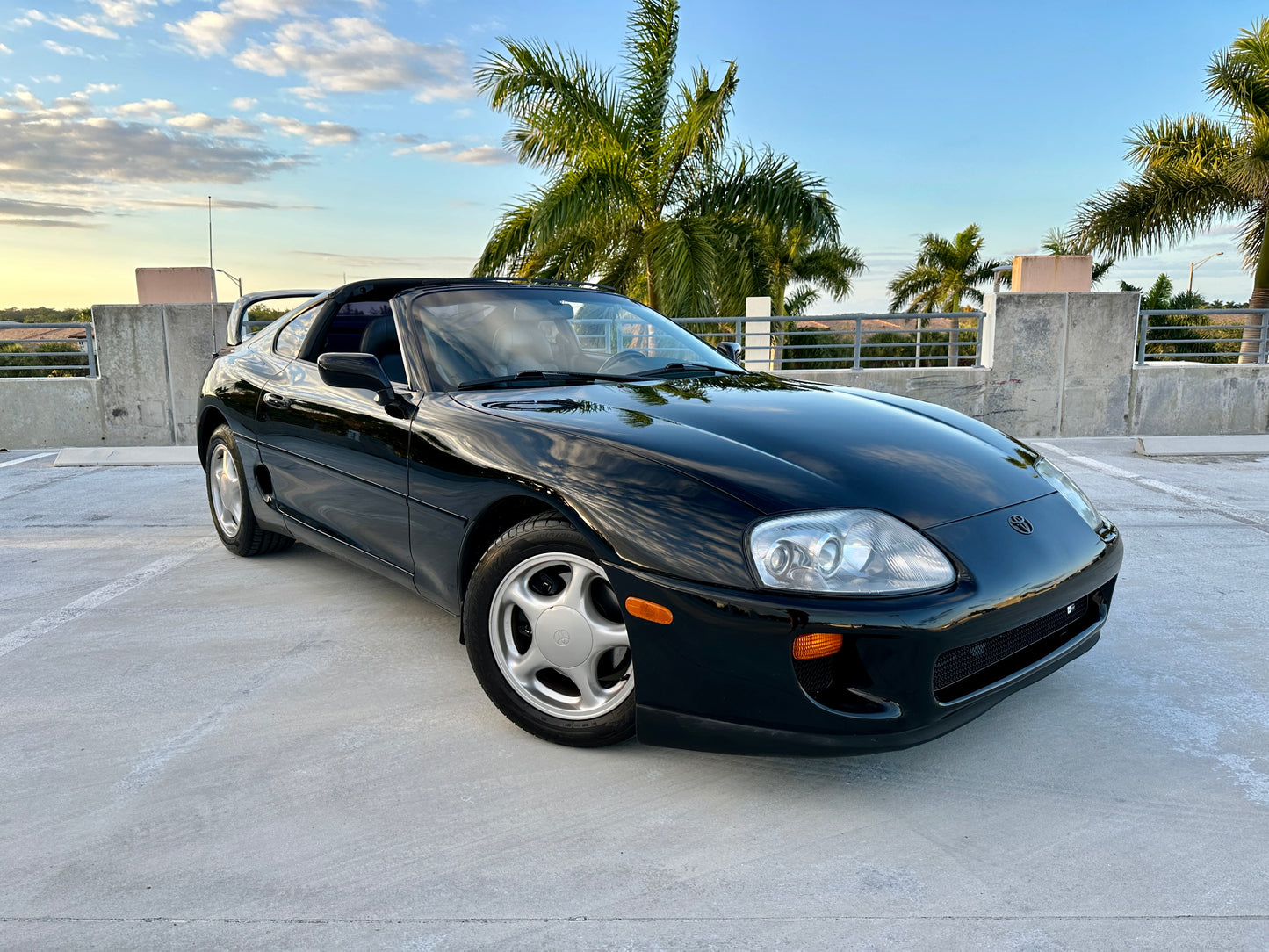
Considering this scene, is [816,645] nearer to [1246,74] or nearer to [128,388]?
[128,388]

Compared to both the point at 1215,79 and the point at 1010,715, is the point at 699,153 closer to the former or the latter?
the point at 1215,79

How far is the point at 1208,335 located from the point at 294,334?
3410cm

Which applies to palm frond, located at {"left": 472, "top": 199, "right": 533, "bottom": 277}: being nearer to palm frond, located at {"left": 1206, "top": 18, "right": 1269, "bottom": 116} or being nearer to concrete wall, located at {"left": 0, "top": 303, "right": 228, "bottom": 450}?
concrete wall, located at {"left": 0, "top": 303, "right": 228, "bottom": 450}

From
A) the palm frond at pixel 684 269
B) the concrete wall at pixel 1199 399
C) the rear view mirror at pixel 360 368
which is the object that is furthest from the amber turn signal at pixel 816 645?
the palm frond at pixel 684 269

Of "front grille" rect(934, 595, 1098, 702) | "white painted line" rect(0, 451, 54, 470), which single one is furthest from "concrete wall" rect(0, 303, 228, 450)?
"front grille" rect(934, 595, 1098, 702)

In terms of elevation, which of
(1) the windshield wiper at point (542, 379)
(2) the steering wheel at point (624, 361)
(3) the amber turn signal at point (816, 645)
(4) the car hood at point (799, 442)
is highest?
(2) the steering wheel at point (624, 361)

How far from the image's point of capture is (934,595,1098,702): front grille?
2.23 m

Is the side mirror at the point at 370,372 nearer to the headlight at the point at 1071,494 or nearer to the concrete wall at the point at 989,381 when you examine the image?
the headlight at the point at 1071,494

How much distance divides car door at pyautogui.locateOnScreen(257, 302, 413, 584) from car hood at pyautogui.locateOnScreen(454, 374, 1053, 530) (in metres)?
0.42

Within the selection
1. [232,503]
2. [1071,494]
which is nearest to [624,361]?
[1071,494]

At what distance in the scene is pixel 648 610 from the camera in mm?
2246

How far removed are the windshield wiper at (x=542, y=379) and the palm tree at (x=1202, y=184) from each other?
19.4m

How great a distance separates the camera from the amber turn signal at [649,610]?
7.27 feet

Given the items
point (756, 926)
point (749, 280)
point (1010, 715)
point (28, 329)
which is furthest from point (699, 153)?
point (756, 926)
